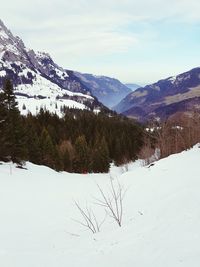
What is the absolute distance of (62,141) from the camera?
9488cm

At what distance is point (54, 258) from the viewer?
12.4 meters

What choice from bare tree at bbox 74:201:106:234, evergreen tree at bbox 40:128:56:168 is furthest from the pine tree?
bare tree at bbox 74:201:106:234

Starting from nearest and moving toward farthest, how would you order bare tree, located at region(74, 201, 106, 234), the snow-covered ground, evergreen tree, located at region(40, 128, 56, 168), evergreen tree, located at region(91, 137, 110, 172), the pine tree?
the snow-covered ground, bare tree, located at region(74, 201, 106, 234), the pine tree, evergreen tree, located at region(40, 128, 56, 168), evergreen tree, located at region(91, 137, 110, 172)

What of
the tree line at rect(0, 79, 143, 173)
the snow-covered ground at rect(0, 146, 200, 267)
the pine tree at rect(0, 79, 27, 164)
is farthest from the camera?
the tree line at rect(0, 79, 143, 173)

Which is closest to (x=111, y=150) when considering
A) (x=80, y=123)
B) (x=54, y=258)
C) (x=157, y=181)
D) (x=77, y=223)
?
(x=80, y=123)

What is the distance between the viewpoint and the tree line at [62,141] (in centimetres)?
4778

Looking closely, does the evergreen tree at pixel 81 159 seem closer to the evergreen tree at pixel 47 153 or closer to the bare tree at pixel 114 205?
the evergreen tree at pixel 47 153

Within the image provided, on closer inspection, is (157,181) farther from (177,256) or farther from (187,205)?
(177,256)

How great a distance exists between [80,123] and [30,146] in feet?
213

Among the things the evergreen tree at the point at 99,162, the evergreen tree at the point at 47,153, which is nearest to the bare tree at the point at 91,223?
the evergreen tree at the point at 47,153

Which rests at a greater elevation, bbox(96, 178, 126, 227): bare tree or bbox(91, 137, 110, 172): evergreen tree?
bbox(96, 178, 126, 227): bare tree

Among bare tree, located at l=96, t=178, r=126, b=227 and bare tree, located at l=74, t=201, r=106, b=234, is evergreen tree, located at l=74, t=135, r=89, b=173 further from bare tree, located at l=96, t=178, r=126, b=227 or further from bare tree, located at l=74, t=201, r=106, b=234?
bare tree, located at l=74, t=201, r=106, b=234

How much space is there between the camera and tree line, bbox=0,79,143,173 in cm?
4778

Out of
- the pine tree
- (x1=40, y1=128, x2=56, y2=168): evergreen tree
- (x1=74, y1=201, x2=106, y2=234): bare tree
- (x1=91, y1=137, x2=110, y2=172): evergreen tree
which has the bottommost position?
(x1=91, y1=137, x2=110, y2=172): evergreen tree
